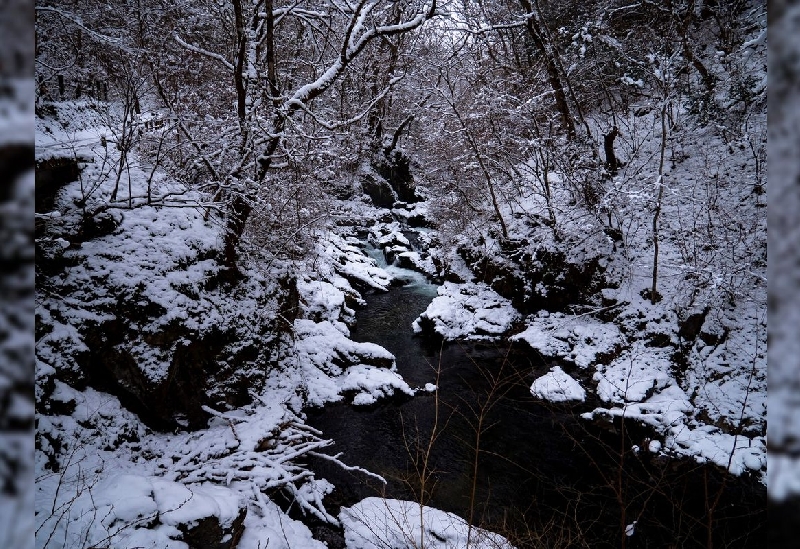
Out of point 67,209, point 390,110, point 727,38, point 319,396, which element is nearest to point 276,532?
point 319,396

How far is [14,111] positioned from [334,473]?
7015 millimetres

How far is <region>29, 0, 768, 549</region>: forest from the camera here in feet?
16.7

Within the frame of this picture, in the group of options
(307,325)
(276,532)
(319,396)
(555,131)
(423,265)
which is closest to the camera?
(276,532)

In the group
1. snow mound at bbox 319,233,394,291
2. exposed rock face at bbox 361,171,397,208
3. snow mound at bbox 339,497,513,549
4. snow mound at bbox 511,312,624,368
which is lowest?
snow mound at bbox 339,497,513,549

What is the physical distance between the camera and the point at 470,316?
38.5ft

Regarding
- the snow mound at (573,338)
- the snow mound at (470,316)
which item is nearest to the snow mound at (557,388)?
the snow mound at (573,338)

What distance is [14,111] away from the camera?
394 millimetres

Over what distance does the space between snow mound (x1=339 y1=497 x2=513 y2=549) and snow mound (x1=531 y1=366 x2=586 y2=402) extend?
3430 millimetres

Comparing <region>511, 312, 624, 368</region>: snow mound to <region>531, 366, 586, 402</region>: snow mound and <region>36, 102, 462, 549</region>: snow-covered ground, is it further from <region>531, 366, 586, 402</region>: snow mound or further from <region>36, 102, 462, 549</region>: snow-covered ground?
<region>36, 102, 462, 549</region>: snow-covered ground

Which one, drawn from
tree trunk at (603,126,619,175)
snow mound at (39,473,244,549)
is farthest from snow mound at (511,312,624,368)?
snow mound at (39,473,244,549)

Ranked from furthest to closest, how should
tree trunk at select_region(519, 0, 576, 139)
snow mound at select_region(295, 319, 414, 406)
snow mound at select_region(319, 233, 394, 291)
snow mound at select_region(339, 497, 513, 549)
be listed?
1. snow mound at select_region(319, 233, 394, 291)
2. tree trunk at select_region(519, 0, 576, 139)
3. snow mound at select_region(295, 319, 414, 406)
4. snow mound at select_region(339, 497, 513, 549)

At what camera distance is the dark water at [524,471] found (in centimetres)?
517

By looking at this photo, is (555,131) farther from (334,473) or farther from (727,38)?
(334,473)

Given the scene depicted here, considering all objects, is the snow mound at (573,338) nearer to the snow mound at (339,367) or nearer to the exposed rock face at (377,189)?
the snow mound at (339,367)
